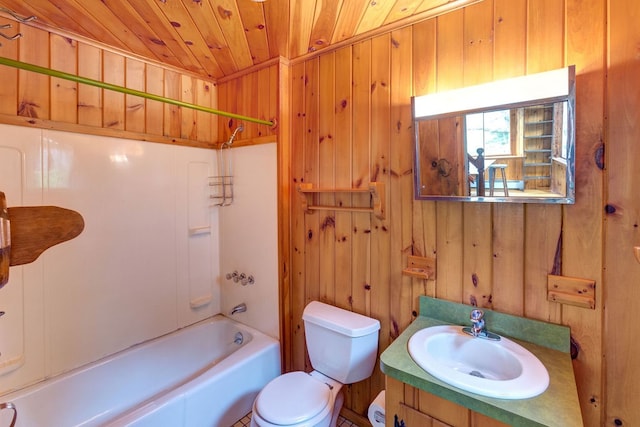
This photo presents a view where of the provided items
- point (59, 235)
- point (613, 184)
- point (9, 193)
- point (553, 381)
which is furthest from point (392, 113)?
point (9, 193)

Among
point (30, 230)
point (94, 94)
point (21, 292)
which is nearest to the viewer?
point (30, 230)

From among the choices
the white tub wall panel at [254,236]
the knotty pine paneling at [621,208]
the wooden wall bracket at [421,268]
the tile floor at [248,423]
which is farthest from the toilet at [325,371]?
the knotty pine paneling at [621,208]

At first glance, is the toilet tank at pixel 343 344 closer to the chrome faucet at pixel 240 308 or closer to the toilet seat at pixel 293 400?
the toilet seat at pixel 293 400

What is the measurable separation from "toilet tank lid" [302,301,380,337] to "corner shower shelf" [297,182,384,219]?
23.0 inches

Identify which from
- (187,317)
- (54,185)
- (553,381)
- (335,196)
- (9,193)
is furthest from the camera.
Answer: (187,317)

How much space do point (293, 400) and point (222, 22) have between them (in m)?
1.99

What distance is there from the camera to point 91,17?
60.3 inches

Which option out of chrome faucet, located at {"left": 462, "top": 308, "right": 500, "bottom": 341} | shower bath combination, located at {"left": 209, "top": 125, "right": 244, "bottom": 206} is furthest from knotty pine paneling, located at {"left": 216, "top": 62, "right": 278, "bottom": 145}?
chrome faucet, located at {"left": 462, "top": 308, "right": 500, "bottom": 341}

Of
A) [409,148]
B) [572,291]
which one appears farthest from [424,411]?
[409,148]

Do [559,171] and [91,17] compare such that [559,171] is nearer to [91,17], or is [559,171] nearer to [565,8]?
[565,8]

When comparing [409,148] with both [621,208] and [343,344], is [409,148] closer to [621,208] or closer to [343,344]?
[621,208]

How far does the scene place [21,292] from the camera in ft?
5.15

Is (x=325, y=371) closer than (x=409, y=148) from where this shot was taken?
No

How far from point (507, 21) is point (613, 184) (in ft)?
2.60
